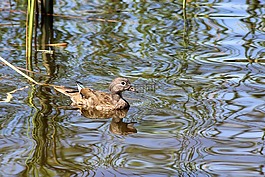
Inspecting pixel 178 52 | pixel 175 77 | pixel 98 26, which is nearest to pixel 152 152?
pixel 175 77

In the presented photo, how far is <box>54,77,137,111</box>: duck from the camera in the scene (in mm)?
7844

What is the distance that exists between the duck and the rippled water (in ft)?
0.48

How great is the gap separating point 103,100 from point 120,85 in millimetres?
236

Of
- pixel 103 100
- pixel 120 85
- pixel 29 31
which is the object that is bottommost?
pixel 103 100

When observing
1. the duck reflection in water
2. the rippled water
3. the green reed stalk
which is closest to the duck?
the duck reflection in water

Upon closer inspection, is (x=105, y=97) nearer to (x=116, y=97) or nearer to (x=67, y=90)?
(x=116, y=97)

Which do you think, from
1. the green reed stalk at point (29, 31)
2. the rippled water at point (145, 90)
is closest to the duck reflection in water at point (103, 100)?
the rippled water at point (145, 90)

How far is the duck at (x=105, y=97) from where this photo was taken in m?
7.84

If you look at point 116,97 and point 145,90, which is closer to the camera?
point 116,97

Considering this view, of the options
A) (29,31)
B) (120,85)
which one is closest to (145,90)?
(120,85)

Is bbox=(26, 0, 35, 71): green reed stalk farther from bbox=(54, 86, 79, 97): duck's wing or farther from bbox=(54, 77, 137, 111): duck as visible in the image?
bbox=(54, 77, 137, 111): duck

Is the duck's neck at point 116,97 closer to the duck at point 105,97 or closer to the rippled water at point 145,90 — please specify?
the duck at point 105,97

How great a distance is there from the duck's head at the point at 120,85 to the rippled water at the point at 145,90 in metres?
0.22

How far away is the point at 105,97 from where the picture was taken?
7.93 m
